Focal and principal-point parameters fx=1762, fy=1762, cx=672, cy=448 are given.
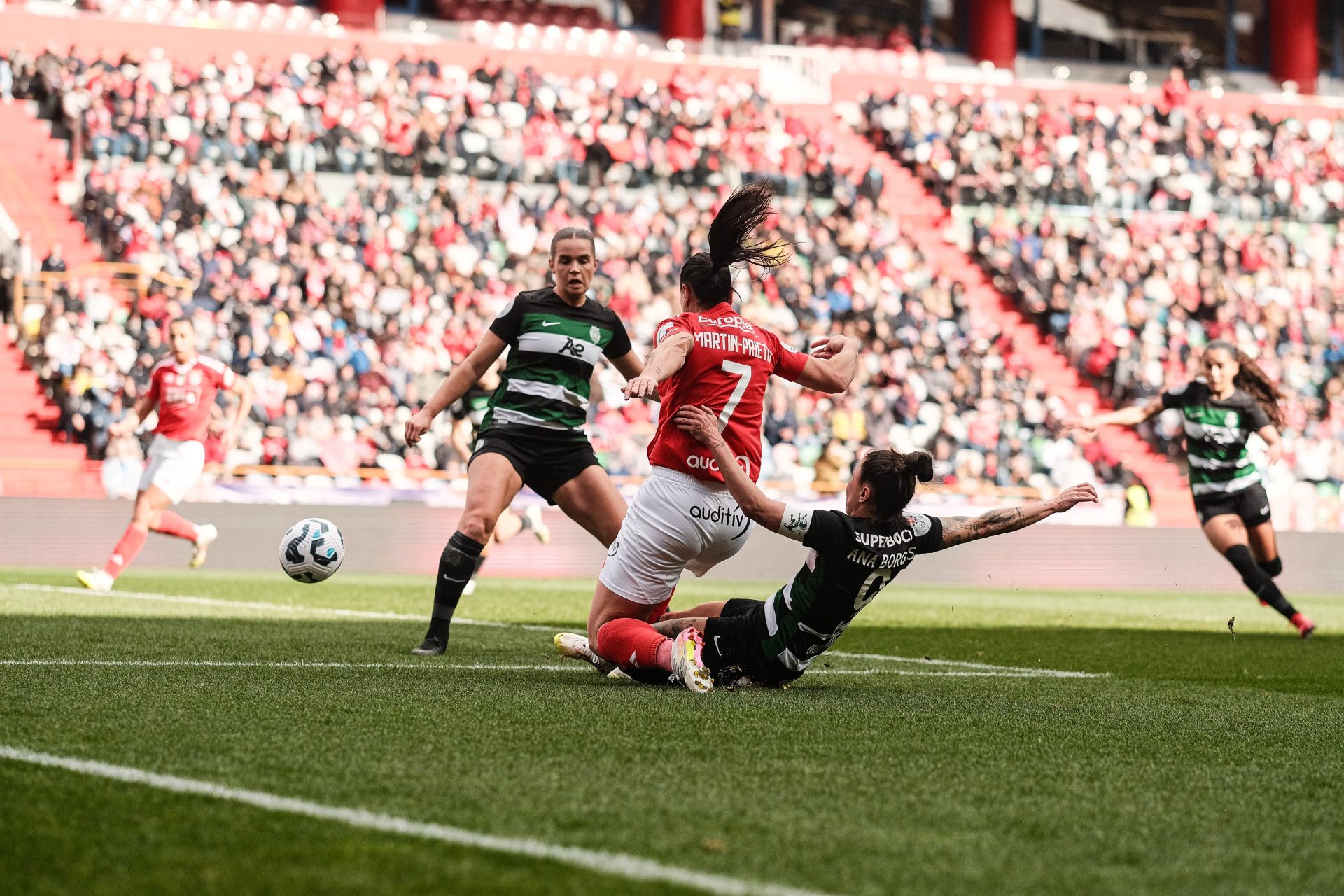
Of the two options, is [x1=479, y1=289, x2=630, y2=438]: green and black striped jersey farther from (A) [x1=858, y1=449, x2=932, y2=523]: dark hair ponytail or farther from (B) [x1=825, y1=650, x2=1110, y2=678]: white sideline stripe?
(A) [x1=858, y1=449, x2=932, y2=523]: dark hair ponytail

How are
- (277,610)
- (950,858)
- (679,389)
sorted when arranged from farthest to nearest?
(277,610), (679,389), (950,858)

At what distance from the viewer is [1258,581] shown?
1288 centimetres

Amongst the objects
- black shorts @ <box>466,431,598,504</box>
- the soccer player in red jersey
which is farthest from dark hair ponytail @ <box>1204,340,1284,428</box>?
the soccer player in red jersey

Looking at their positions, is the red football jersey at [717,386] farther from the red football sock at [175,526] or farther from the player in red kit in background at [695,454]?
the red football sock at [175,526]

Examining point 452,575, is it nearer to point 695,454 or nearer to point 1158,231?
point 695,454

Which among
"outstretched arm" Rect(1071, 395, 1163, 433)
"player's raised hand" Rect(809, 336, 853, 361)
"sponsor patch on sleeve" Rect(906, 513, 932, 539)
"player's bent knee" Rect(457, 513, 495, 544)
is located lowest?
"outstretched arm" Rect(1071, 395, 1163, 433)

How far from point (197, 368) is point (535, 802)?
954 cm

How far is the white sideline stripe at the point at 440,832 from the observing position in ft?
11.6

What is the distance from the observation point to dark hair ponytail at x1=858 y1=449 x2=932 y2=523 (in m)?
6.70

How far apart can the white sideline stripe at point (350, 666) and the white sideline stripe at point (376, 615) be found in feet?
1.44

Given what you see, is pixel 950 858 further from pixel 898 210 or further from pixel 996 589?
pixel 898 210

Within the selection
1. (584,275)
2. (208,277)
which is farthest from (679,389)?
(208,277)

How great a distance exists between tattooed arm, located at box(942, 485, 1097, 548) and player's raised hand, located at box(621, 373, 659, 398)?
127cm

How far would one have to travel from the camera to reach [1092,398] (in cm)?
2728
